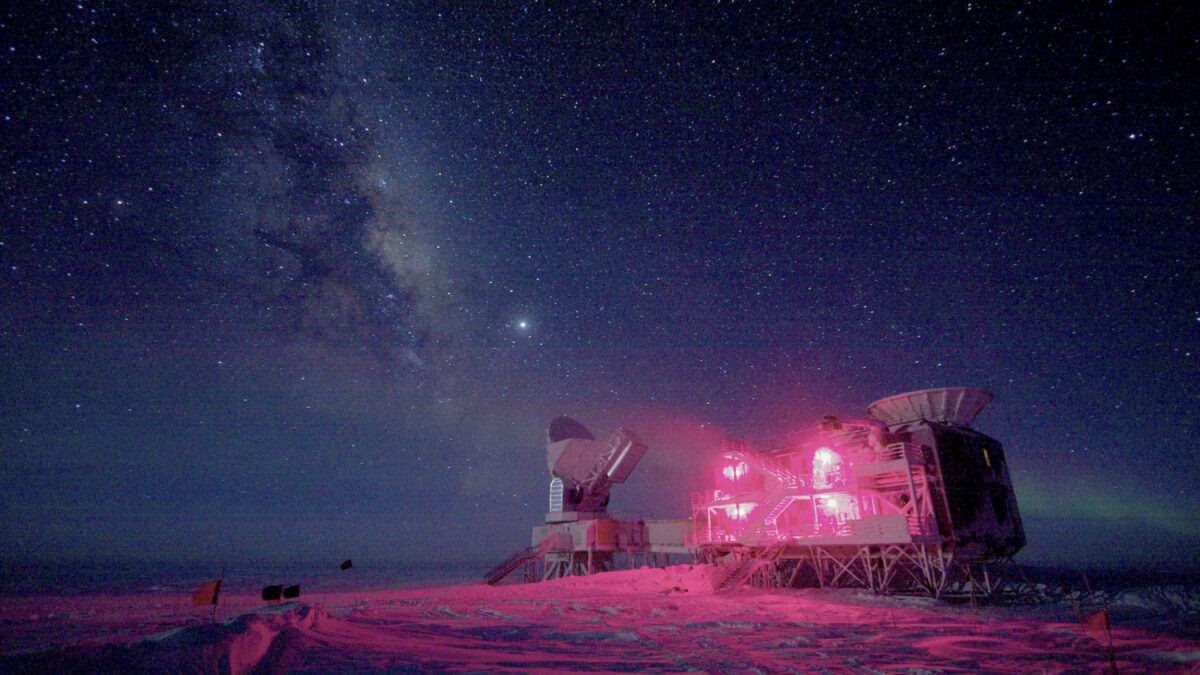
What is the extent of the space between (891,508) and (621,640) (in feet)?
71.3

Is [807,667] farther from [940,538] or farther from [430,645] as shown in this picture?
[940,538]

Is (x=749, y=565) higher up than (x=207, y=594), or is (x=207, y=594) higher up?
(x=207, y=594)

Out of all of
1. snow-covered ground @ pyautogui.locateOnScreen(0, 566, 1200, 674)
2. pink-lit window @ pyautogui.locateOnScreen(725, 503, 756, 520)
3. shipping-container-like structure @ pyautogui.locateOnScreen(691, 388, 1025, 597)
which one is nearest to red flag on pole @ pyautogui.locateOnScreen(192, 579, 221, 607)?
snow-covered ground @ pyautogui.locateOnScreen(0, 566, 1200, 674)

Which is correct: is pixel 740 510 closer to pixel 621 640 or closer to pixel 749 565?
pixel 749 565

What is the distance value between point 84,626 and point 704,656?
19618 mm

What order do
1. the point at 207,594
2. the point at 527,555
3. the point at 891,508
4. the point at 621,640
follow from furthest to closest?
the point at 527,555
the point at 891,508
the point at 621,640
the point at 207,594

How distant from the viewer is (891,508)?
2841 cm

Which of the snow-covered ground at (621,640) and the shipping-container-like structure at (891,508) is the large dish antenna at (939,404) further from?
the snow-covered ground at (621,640)

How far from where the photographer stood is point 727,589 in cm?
2667

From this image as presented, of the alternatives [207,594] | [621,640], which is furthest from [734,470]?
[207,594]

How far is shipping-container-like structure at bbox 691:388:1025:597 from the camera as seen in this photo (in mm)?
26844

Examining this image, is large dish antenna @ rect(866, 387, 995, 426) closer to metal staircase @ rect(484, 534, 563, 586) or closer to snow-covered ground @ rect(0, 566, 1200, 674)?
snow-covered ground @ rect(0, 566, 1200, 674)

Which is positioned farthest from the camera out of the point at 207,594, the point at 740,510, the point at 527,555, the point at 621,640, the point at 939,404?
the point at 527,555

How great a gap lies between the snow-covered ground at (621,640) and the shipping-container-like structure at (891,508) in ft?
15.1
